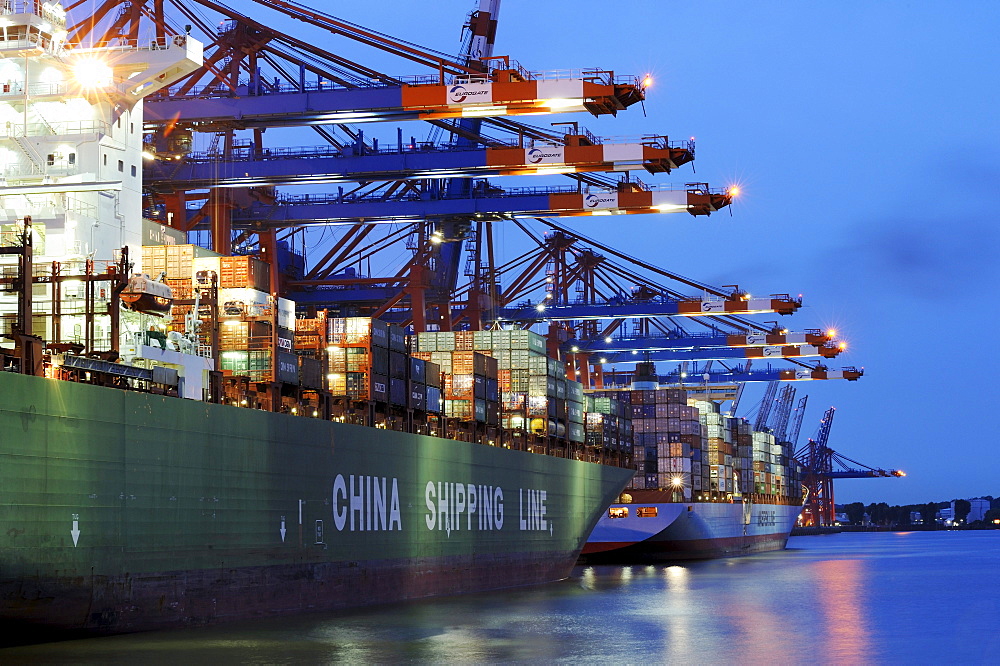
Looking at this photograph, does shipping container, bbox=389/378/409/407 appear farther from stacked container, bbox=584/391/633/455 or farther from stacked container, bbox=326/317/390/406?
stacked container, bbox=584/391/633/455

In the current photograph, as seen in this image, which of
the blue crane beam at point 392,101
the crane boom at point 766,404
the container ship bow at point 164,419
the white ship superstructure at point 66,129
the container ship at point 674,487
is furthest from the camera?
the crane boom at point 766,404

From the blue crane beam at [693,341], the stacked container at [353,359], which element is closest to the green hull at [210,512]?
the stacked container at [353,359]

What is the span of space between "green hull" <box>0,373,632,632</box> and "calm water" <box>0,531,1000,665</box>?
0.74 m

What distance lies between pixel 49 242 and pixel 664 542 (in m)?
43.1

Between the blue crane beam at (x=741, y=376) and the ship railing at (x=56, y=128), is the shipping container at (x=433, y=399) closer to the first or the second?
the ship railing at (x=56, y=128)

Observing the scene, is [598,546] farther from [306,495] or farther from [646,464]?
[306,495]

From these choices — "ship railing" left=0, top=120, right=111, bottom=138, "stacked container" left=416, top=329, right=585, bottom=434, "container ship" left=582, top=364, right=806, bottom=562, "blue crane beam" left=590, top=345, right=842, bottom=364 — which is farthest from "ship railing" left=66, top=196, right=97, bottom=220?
"blue crane beam" left=590, top=345, right=842, bottom=364

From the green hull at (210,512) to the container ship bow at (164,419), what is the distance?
4cm

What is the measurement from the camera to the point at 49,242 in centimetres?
2478

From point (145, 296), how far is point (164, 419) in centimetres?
316

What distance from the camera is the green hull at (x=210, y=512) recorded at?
1942cm

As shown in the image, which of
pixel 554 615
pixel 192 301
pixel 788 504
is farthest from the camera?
pixel 788 504

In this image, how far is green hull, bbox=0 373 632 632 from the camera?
1942 cm

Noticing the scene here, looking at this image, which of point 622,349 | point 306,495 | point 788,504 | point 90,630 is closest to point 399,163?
point 306,495
